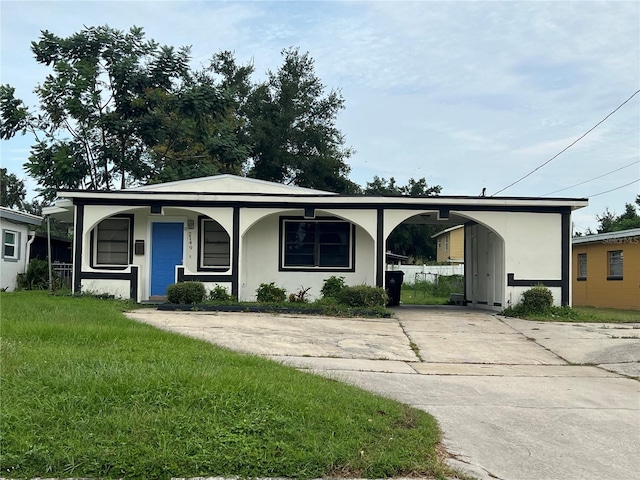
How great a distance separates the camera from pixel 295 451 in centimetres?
453

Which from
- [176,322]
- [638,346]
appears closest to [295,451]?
[176,322]

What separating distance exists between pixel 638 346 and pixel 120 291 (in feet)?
41.7

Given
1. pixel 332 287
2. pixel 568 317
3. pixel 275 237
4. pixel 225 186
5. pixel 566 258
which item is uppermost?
pixel 225 186

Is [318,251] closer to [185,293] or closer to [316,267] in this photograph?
[316,267]

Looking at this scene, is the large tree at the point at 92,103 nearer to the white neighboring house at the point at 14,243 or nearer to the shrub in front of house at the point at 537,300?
the white neighboring house at the point at 14,243

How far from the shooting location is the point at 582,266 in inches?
956

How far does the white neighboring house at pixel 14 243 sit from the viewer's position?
64.7 feet

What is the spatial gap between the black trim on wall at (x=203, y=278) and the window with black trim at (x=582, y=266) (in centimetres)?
1510

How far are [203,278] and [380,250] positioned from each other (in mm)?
4974

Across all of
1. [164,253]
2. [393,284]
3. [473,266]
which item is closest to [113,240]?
[164,253]

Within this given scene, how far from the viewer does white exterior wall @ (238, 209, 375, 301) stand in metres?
17.6

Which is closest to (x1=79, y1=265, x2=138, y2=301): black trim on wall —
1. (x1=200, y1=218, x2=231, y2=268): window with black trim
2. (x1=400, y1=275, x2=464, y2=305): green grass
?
(x1=200, y1=218, x2=231, y2=268): window with black trim

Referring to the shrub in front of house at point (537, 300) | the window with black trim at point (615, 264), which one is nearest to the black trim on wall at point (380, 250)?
the shrub in front of house at point (537, 300)

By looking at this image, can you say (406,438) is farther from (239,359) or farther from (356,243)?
(356,243)
